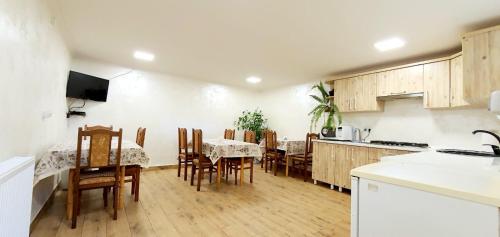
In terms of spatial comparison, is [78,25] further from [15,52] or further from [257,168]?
[257,168]

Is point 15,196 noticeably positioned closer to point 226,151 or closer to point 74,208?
point 74,208

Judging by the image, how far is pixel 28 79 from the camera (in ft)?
6.17

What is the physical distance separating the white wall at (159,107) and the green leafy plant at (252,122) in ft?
0.66

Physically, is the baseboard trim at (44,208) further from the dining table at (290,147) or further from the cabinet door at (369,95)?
the cabinet door at (369,95)

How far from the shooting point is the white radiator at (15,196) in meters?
1.16

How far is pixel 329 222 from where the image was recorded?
8.27 feet

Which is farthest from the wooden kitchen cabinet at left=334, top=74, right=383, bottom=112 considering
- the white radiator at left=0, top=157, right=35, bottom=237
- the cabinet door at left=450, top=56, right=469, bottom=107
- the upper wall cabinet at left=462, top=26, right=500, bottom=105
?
the white radiator at left=0, top=157, right=35, bottom=237

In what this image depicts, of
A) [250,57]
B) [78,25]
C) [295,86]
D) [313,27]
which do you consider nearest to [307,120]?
[295,86]

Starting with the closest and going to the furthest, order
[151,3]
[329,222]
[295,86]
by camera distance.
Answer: [151,3] → [329,222] → [295,86]

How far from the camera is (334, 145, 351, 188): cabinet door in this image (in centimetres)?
369

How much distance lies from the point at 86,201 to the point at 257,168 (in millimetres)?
3543

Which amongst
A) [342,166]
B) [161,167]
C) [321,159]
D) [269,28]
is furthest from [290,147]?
[161,167]

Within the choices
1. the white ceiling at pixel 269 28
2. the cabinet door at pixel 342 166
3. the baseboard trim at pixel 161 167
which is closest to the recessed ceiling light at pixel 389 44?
the white ceiling at pixel 269 28

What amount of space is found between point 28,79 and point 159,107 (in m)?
3.26
